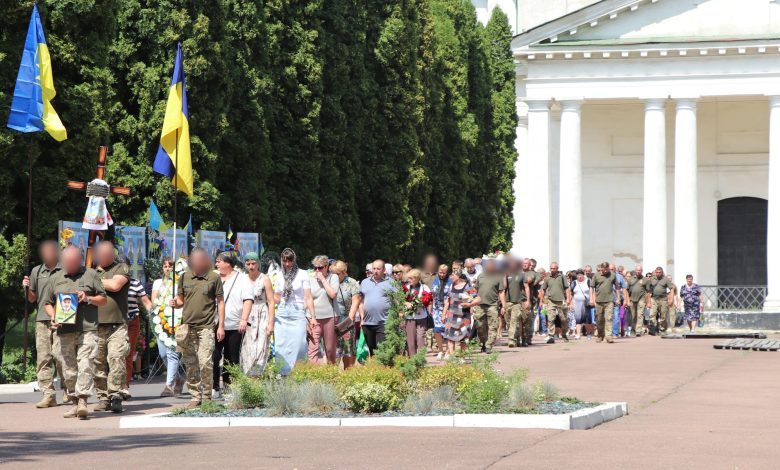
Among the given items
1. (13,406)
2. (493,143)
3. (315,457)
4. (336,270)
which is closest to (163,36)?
(336,270)

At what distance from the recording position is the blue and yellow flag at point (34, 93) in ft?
67.3

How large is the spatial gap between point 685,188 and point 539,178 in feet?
14.9

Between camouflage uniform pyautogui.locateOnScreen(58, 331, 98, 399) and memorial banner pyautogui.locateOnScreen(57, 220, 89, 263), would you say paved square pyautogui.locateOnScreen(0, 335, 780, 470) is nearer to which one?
camouflage uniform pyautogui.locateOnScreen(58, 331, 98, 399)

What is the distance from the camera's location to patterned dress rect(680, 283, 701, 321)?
41.8m

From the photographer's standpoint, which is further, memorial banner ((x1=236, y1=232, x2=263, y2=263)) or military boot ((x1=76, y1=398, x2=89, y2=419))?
memorial banner ((x1=236, y1=232, x2=263, y2=263))

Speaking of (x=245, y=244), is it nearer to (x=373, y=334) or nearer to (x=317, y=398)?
(x=373, y=334)

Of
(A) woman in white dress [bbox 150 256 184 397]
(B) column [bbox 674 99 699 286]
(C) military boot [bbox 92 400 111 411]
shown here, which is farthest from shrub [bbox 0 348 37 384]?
(B) column [bbox 674 99 699 286]

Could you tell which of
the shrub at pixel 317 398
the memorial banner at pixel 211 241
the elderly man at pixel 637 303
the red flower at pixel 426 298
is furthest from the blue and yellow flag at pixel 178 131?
the elderly man at pixel 637 303

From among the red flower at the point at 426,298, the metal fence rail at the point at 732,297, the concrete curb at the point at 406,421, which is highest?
the red flower at the point at 426,298

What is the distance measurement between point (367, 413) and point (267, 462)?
3.68m

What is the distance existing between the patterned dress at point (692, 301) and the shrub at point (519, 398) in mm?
27361

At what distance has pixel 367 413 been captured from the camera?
1509cm

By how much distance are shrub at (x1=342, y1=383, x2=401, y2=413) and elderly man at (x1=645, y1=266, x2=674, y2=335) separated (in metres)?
24.8

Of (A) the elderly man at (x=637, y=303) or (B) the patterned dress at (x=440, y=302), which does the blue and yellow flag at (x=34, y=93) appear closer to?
(B) the patterned dress at (x=440, y=302)
